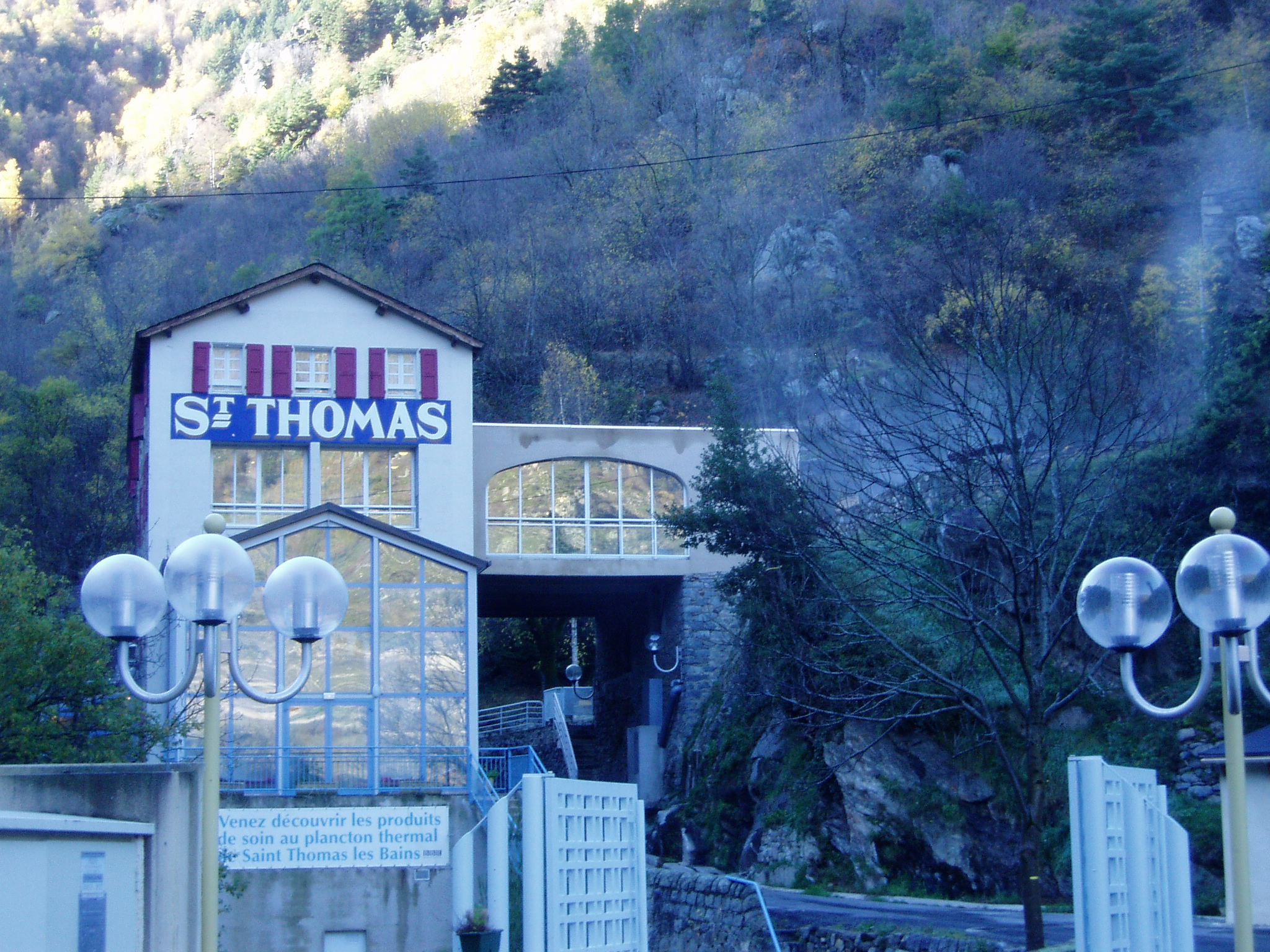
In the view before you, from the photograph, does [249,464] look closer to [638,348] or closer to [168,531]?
[168,531]

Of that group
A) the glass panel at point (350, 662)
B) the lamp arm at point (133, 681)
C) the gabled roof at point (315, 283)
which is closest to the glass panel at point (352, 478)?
the gabled roof at point (315, 283)

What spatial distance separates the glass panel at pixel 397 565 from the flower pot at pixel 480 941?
8.40m

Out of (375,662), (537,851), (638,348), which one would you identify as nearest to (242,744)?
(375,662)

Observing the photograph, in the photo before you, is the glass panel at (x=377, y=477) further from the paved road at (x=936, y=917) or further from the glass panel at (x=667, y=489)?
the paved road at (x=936, y=917)

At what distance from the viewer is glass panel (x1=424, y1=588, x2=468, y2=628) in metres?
22.2

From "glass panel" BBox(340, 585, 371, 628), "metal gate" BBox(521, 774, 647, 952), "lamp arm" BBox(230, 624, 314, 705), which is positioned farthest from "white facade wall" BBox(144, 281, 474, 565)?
"lamp arm" BBox(230, 624, 314, 705)

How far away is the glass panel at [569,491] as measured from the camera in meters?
30.0

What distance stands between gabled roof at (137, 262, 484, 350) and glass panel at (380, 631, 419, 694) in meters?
8.00

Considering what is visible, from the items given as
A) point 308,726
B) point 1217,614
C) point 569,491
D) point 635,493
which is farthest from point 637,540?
point 1217,614

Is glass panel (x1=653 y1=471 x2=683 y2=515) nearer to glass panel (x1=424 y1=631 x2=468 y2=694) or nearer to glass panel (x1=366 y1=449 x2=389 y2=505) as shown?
glass panel (x1=366 y1=449 x2=389 y2=505)

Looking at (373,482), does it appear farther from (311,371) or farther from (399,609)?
(399,609)

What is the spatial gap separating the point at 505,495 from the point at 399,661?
8349mm

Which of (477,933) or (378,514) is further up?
(378,514)

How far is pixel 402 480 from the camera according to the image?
90.1ft
